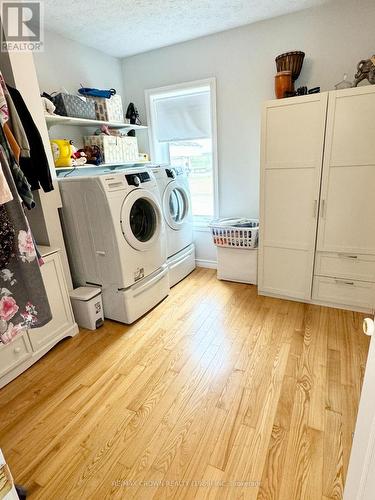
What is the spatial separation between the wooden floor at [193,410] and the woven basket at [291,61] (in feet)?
6.75

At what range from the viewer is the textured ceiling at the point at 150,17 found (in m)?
2.06

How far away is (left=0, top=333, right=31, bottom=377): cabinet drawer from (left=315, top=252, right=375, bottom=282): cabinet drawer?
2.28 meters

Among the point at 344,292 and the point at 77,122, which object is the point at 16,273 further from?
the point at 344,292

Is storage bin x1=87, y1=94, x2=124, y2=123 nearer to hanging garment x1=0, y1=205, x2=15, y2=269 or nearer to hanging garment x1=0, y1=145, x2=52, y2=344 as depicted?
hanging garment x1=0, y1=145, x2=52, y2=344

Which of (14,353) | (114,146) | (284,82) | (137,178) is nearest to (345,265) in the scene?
(284,82)

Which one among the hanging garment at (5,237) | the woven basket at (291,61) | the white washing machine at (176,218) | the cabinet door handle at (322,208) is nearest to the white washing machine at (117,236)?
the white washing machine at (176,218)

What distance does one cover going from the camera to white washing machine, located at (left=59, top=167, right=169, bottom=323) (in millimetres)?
1991

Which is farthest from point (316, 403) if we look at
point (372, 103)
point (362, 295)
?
point (372, 103)

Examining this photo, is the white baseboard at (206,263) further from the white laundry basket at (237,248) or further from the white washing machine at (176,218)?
the white laundry basket at (237,248)

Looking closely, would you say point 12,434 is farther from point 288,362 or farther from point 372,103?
point 372,103

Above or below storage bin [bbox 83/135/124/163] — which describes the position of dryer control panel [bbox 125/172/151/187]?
below

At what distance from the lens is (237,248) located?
109 inches

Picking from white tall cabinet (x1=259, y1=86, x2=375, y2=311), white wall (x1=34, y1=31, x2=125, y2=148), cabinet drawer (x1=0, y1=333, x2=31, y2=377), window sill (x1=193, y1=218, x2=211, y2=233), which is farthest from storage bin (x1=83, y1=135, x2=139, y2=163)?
cabinet drawer (x1=0, y1=333, x2=31, y2=377)

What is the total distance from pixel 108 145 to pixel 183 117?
3.13 feet
